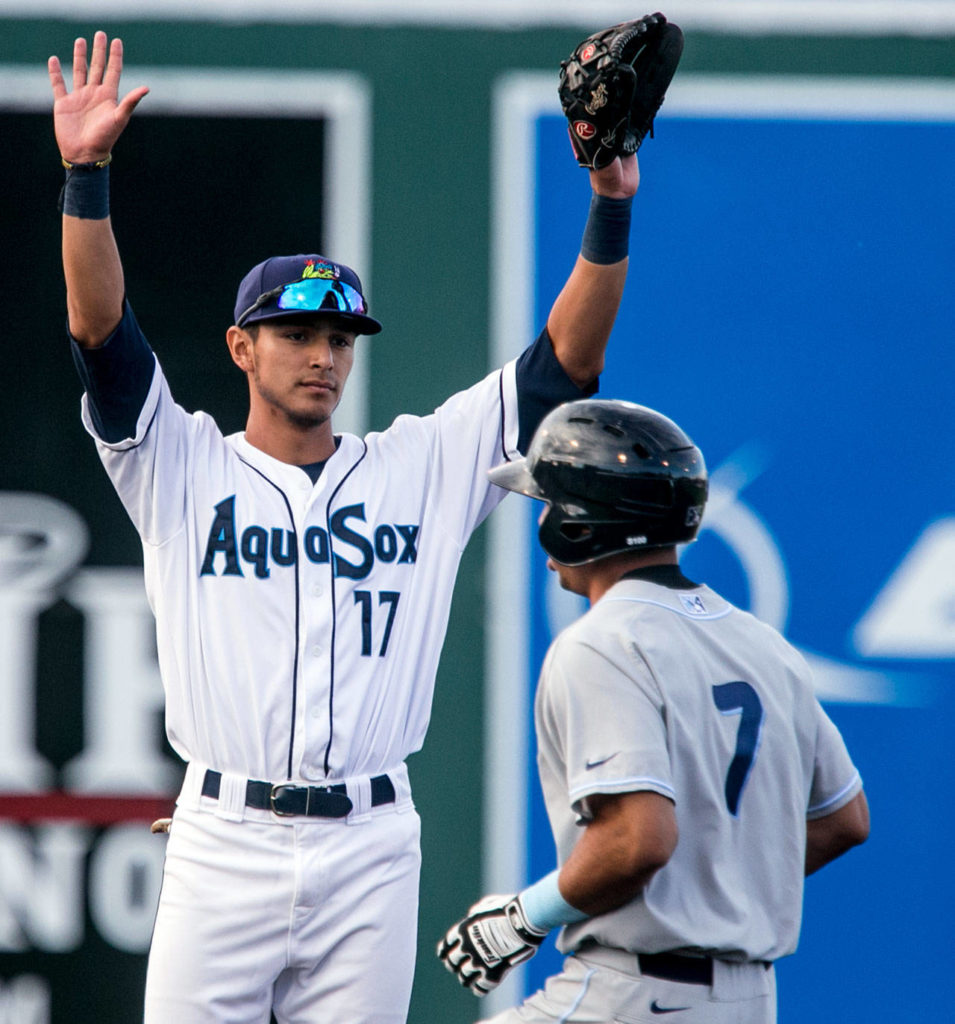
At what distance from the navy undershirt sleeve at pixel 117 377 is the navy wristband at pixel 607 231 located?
0.86 meters

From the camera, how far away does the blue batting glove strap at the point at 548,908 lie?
6.13 ft

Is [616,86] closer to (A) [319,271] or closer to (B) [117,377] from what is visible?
(A) [319,271]

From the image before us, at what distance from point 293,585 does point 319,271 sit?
2.04ft

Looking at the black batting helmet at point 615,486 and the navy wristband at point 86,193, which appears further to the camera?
the navy wristband at point 86,193

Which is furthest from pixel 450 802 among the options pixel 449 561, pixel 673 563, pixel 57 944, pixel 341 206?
pixel 673 563

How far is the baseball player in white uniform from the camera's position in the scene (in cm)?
251

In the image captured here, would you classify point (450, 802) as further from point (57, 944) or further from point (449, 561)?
point (449, 561)

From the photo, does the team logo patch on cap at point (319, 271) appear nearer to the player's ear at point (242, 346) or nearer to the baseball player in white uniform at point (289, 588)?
the baseball player in white uniform at point (289, 588)

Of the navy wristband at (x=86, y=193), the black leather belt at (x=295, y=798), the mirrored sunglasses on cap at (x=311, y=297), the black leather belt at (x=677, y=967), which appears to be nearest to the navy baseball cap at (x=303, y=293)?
the mirrored sunglasses on cap at (x=311, y=297)

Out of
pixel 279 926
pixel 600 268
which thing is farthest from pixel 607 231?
pixel 279 926

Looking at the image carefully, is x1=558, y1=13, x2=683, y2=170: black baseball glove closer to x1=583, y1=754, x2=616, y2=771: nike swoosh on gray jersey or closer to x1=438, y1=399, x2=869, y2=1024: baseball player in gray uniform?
x1=438, y1=399, x2=869, y2=1024: baseball player in gray uniform

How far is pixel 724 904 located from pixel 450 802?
2.26 meters

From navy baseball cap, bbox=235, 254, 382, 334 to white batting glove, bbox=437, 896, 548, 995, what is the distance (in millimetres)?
1206

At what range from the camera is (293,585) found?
2.62 meters
